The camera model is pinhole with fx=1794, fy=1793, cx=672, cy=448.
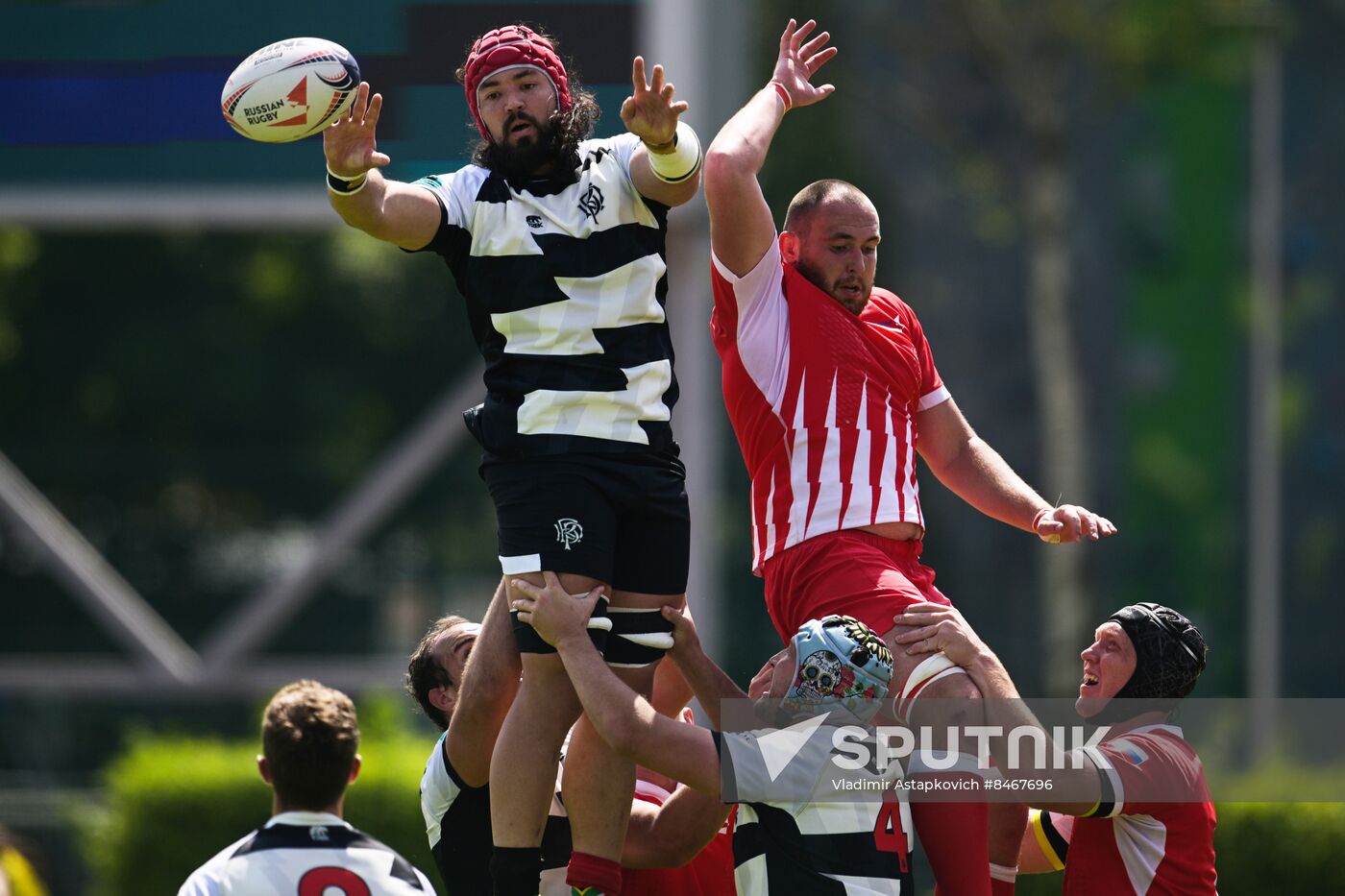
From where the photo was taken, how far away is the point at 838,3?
1045 inches

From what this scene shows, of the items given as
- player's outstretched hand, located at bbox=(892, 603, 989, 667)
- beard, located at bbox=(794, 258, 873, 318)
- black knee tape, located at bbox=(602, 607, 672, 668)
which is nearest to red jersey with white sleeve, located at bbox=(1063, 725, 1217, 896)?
player's outstretched hand, located at bbox=(892, 603, 989, 667)

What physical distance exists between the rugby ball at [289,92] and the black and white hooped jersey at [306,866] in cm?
196

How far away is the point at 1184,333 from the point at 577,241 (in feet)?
83.0

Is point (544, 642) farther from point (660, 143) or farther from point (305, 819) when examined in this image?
point (660, 143)

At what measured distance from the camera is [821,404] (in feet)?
16.8

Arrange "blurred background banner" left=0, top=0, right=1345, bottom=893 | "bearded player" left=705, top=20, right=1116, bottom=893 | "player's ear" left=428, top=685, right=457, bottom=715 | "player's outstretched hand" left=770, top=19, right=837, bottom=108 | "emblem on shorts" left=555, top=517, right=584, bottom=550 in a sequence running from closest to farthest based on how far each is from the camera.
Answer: "emblem on shorts" left=555, top=517, right=584, bottom=550
"bearded player" left=705, top=20, right=1116, bottom=893
"player's outstretched hand" left=770, top=19, right=837, bottom=108
"player's ear" left=428, top=685, right=457, bottom=715
"blurred background banner" left=0, top=0, right=1345, bottom=893

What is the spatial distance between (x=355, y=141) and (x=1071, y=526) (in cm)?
223

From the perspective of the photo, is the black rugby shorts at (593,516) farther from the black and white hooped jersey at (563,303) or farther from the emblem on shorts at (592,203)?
the emblem on shorts at (592,203)

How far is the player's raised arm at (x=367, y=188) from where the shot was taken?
14.5 ft

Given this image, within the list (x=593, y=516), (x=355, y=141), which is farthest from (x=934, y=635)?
(x=355, y=141)

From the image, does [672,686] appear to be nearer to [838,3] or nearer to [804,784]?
[804,784]

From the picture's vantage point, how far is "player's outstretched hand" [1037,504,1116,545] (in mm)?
5043

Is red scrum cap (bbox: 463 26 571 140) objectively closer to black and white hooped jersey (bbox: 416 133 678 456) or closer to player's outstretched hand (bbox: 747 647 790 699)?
black and white hooped jersey (bbox: 416 133 678 456)

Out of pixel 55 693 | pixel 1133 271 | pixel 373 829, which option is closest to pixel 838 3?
pixel 1133 271
